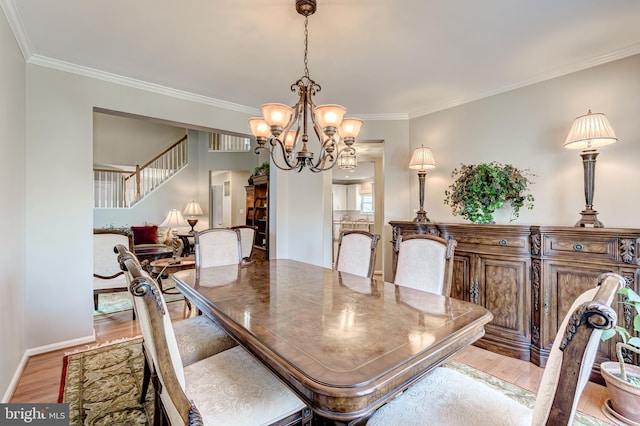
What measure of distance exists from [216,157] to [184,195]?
130 cm

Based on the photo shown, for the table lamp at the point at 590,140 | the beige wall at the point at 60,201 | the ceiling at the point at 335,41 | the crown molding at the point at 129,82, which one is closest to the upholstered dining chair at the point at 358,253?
the ceiling at the point at 335,41

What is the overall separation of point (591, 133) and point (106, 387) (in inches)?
157

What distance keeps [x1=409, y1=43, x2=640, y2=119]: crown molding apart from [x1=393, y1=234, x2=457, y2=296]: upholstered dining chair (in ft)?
6.97

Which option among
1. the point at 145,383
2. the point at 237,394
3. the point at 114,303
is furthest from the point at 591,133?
the point at 114,303

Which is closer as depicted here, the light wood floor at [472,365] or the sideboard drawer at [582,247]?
the light wood floor at [472,365]

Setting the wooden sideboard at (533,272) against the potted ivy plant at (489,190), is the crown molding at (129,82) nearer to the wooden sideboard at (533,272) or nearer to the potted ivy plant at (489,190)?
the potted ivy plant at (489,190)

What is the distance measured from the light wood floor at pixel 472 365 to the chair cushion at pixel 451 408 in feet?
4.29

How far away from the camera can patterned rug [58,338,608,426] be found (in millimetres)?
1773

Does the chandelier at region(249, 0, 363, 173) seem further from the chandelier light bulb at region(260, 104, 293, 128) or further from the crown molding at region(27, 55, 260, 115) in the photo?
the crown molding at region(27, 55, 260, 115)

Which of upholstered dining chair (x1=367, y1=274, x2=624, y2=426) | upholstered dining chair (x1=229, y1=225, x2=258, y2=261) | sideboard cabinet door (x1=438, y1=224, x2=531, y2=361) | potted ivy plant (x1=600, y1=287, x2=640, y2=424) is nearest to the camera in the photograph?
upholstered dining chair (x1=367, y1=274, x2=624, y2=426)

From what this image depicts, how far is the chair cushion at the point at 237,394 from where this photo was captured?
1.11 meters

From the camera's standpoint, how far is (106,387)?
2.07 metres

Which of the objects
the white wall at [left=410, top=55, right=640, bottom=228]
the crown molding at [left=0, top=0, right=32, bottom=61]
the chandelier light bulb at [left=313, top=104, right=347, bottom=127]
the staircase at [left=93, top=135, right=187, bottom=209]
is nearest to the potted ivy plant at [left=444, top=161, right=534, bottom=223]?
the white wall at [left=410, top=55, right=640, bottom=228]

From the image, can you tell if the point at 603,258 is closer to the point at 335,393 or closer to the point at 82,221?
the point at 335,393
